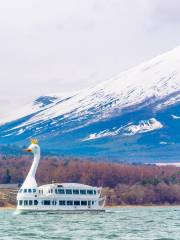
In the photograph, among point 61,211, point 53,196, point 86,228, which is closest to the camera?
point 86,228

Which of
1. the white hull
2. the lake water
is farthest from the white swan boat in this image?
the lake water

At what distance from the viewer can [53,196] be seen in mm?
134625

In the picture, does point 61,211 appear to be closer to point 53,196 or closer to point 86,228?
point 53,196

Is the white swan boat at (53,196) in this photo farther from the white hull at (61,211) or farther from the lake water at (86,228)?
the lake water at (86,228)

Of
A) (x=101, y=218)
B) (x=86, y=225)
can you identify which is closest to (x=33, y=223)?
(x=86, y=225)

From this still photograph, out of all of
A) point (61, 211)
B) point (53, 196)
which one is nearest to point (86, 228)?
point (61, 211)

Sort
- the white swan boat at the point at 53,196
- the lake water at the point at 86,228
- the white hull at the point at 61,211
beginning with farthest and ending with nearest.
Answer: the white swan boat at the point at 53,196
the white hull at the point at 61,211
the lake water at the point at 86,228

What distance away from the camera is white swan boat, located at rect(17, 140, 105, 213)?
133 metres

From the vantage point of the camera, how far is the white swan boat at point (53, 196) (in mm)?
132875

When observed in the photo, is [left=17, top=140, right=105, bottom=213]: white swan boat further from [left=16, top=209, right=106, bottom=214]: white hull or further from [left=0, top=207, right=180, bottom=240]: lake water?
[left=0, top=207, right=180, bottom=240]: lake water

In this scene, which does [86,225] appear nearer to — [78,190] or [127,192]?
[78,190]

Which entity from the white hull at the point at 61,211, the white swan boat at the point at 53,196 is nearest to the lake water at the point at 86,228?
the white hull at the point at 61,211

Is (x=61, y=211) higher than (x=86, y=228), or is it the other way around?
(x=61, y=211)

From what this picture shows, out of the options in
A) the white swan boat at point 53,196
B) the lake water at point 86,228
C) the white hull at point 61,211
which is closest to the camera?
the lake water at point 86,228
